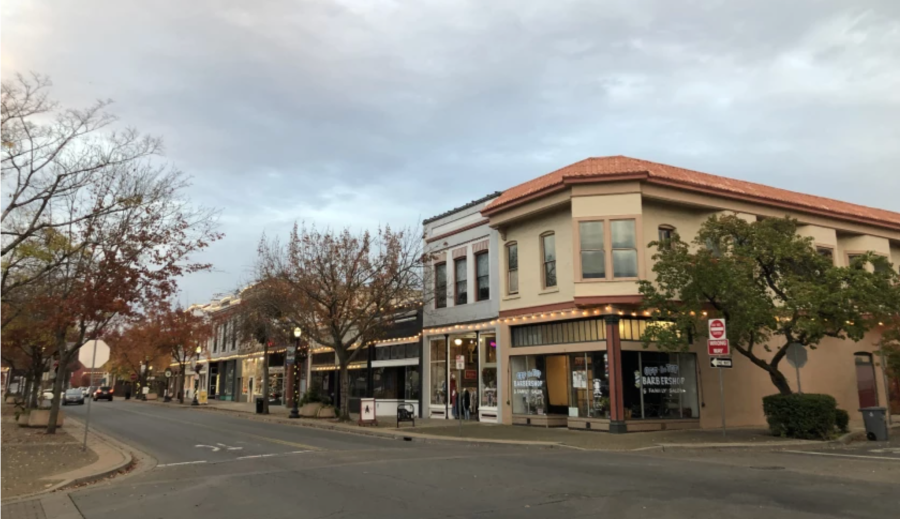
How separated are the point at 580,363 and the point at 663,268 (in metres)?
4.86

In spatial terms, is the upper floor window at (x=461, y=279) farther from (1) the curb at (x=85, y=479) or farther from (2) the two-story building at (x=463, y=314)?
(1) the curb at (x=85, y=479)

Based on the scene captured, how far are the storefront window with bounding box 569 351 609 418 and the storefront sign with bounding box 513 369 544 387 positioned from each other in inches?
65.4

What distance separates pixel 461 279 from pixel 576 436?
34.7 ft

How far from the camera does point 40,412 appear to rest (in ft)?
79.7

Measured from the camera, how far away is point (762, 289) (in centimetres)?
1908

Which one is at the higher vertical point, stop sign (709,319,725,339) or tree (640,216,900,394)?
tree (640,216,900,394)

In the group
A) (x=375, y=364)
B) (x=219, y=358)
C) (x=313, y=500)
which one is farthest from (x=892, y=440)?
(x=219, y=358)

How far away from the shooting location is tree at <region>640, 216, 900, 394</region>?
17734 mm

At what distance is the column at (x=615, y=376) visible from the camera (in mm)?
20438

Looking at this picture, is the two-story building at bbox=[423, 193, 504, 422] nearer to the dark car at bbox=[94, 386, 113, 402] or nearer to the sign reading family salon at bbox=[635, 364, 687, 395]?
the sign reading family salon at bbox=[635, 364, 687, 395]

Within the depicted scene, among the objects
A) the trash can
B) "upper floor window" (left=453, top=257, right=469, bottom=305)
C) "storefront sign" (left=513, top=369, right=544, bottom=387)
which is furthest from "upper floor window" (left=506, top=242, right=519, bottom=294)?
the trash can

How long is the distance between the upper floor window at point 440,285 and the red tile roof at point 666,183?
4.94 metres

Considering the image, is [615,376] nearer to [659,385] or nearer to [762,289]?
[659,385]

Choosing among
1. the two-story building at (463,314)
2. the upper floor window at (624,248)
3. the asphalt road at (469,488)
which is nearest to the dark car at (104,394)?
the two-story building at (463,314)
